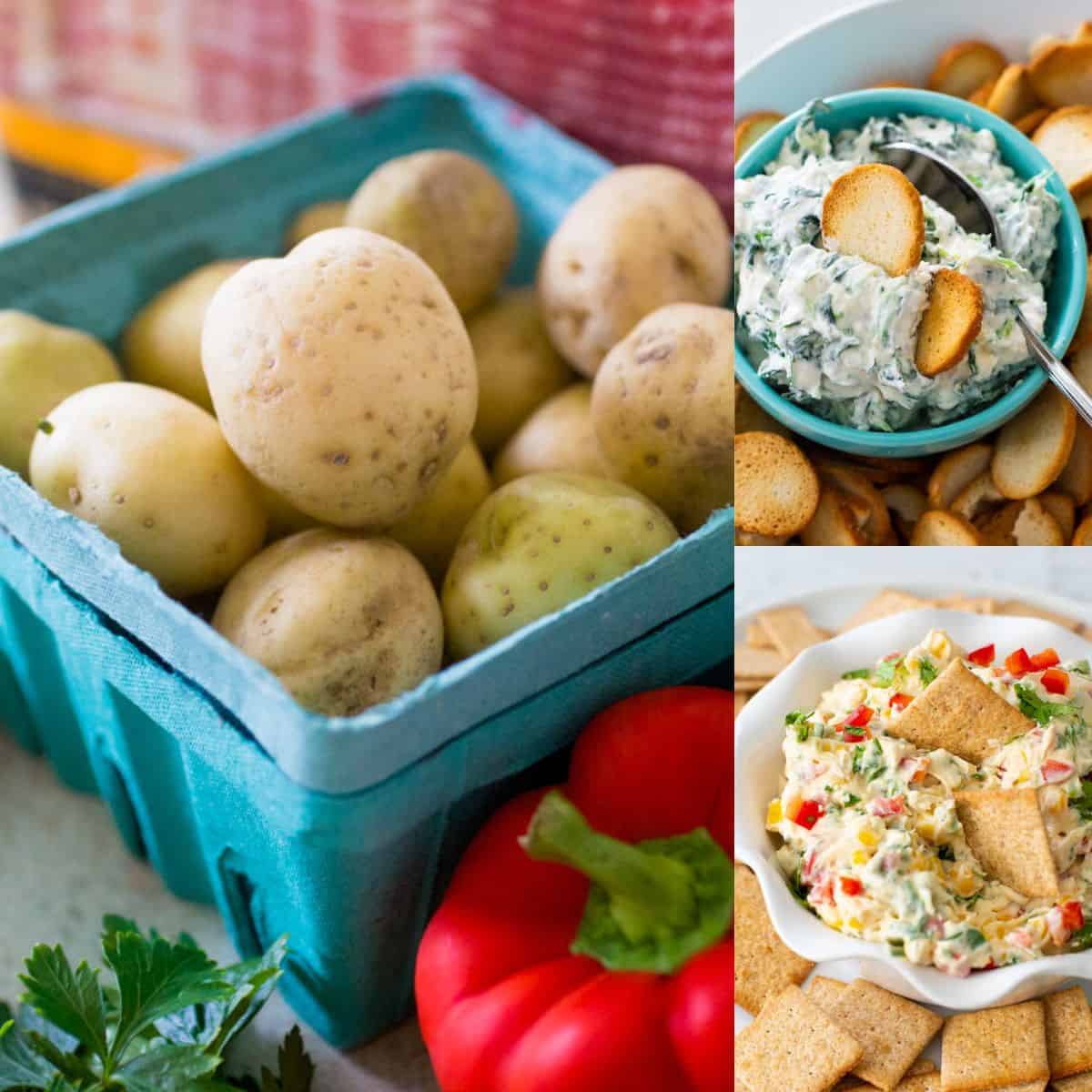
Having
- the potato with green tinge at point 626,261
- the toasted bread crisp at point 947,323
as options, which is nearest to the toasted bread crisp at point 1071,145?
the toasted bread crisp at point 947,323

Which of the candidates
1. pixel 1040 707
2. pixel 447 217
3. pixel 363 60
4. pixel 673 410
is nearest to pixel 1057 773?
pixel 1040 707

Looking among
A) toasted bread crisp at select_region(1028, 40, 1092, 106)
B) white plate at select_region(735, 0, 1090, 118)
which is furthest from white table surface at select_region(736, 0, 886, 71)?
toasted bread crisp at select_region(1028, 40, 1092, 106)

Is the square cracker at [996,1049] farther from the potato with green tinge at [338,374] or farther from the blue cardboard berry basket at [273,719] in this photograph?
the potato with green tinge at [338,374]

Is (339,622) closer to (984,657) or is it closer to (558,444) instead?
(558,444)

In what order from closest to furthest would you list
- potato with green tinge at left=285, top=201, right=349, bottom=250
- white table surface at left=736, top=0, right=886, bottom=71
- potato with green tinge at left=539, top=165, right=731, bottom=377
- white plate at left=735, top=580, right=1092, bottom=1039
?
1. white plate at left=735, top=580, right=1092, bottom=1039
2. white table surface at left=736, top=0, right=886, bottom=71
3. potato with green tinge at left=539, top=165, right=731, bottom=377
4. potato with green tinge at left=285, top=201, right=349, bottom=250

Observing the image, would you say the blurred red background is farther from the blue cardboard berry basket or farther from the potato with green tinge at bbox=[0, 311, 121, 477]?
the potato with green tinge at bbox=[0, 311, 121, 477]
